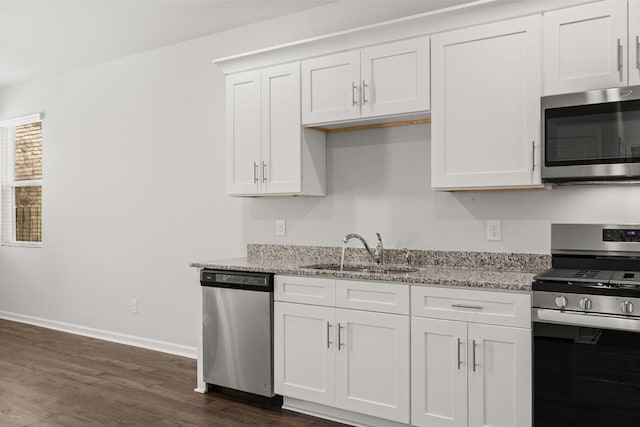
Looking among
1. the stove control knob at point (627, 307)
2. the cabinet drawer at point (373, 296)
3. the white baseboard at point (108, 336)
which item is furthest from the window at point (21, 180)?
the stove control knob at point (627, 307)

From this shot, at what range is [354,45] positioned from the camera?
329cm

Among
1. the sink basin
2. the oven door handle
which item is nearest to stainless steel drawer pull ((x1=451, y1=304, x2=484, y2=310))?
the oven door handle

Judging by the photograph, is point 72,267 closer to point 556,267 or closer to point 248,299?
point 248,299

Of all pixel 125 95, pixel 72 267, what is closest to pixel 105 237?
pixel 72 267

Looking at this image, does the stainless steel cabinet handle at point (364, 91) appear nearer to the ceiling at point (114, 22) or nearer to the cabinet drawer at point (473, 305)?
the ceiling at point (114, 22)

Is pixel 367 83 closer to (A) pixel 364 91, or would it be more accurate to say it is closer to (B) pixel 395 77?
(A) pixel 364 91

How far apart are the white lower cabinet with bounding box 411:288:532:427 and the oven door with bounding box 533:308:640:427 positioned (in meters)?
0.08

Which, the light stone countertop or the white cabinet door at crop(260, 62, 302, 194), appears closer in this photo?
the light stone countertop

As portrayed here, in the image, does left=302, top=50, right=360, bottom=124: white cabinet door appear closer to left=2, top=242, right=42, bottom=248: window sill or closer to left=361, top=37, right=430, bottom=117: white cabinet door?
left=361, top=37, right=430, bottom=117: white cabinet door

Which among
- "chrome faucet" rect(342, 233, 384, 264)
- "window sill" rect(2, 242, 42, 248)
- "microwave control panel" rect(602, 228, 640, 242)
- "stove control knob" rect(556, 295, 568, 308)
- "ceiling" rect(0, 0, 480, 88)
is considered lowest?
"stove control knob" rect(556, 295, 568, 308)

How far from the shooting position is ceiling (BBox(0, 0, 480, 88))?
12.6ft

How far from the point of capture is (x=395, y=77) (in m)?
3.15

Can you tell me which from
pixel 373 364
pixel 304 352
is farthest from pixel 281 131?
pixel 373 364

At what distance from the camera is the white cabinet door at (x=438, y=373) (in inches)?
106
